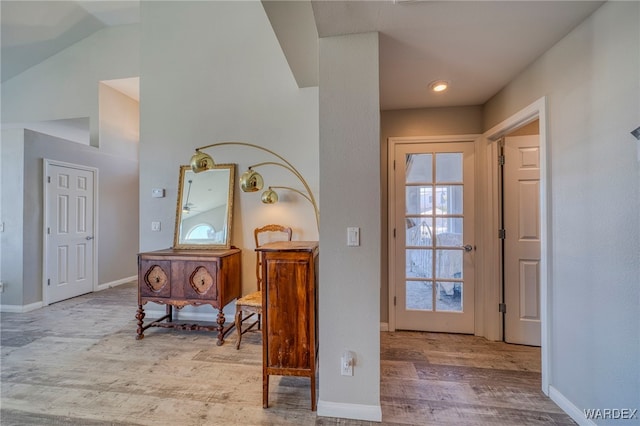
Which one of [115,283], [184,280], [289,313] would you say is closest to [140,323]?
[184,280]

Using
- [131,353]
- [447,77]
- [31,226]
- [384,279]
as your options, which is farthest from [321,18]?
[31,226]

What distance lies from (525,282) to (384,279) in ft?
4.37

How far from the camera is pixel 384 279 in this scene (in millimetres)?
2957

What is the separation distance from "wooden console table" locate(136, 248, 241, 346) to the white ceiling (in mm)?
2179

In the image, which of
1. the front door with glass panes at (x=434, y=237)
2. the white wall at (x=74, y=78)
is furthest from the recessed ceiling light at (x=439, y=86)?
the white wall at (x=74, y=78)

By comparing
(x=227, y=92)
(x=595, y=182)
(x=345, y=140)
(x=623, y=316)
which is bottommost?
(x=623, y=316)

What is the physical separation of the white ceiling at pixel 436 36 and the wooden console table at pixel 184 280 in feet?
7.15

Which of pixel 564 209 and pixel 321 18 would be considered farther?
pixel 564 209

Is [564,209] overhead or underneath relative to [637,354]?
overhead

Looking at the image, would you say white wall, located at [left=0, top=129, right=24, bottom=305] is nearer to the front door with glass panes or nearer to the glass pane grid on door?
the front door with glass panes

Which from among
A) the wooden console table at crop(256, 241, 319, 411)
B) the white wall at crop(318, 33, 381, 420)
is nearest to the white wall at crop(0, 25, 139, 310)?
the wooden console table at crop(256, 241, 319, 411)

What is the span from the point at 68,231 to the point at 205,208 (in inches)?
103

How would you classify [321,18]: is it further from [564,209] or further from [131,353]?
[131,353]

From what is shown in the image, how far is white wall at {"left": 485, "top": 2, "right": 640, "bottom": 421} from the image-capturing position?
136cm
